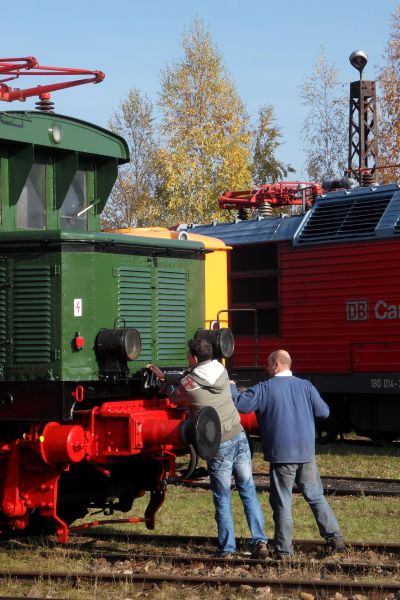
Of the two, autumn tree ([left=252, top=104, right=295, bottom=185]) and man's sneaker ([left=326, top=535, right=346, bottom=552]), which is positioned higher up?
autumn tree ([left=252, top=104, right=295, bottom=185])

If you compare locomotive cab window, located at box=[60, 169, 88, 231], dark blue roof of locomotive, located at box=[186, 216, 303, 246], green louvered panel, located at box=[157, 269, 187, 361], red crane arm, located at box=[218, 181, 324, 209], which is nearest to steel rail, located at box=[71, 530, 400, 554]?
green louvered panel, located at box=[157, 269, 187, 361]

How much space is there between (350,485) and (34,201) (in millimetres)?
5583

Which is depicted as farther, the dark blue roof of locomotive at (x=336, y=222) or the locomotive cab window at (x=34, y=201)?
the dark blue roof of locomotive at (x=336, y=222)

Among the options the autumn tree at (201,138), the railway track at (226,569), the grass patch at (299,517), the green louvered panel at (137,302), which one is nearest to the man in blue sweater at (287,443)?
the railway track at (226,569)

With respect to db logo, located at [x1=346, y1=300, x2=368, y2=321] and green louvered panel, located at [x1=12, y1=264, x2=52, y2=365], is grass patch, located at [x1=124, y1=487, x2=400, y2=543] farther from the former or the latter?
db logo, located at [x1=346, y1=300, x2=368, y2=321]

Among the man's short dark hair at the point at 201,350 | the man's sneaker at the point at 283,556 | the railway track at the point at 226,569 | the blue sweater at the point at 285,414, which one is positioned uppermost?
the man's short dark hair at the point at 201,350

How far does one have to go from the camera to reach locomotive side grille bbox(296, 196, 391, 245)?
15930 millimetres

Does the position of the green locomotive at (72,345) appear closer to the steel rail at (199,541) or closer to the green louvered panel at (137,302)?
the green louvered panel at (137,302)

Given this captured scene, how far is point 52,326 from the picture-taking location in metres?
7.97

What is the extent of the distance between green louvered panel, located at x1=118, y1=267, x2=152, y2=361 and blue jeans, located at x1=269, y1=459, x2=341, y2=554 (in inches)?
61.5

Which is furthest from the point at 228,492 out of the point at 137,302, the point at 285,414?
the point at 137,302

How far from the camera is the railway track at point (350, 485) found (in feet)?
37.5

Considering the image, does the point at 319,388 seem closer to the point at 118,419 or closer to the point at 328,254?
the point at 328,254

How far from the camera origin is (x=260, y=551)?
7.80 meters
